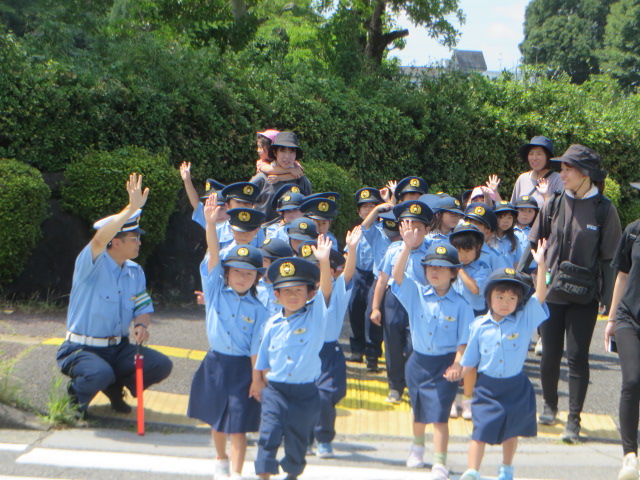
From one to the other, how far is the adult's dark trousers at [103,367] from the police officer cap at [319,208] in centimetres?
167

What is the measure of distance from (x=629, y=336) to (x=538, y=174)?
11.4ft

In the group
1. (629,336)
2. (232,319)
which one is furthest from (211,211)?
(629,336)

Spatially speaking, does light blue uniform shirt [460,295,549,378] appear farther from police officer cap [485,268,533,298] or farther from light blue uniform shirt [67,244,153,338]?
light blue uniform shirt [67,244,153,338]

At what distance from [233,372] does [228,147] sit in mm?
6091

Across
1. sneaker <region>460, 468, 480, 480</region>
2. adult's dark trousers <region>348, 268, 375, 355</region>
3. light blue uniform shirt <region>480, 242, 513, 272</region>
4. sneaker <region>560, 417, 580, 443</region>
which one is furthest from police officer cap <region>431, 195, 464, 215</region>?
sneaker <region>460, 468, 480, 480</region>

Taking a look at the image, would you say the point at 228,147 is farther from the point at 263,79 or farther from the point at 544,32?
the point at 544,32

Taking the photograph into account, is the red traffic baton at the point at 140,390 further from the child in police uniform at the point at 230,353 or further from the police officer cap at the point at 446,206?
the police officer cap at the point at 446,206

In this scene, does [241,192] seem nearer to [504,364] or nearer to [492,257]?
[492,257]

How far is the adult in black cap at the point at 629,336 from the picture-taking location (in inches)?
205

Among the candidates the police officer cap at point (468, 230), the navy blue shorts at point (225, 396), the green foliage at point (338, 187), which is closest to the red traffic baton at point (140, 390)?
the navy blue shorts at point (225, 396)

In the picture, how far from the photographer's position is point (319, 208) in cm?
690

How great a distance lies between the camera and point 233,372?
512 centimetres

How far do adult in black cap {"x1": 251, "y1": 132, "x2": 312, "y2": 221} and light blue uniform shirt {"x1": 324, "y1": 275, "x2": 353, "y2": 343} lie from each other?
2401mm

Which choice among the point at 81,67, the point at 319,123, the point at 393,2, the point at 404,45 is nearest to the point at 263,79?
the point at 319,123
